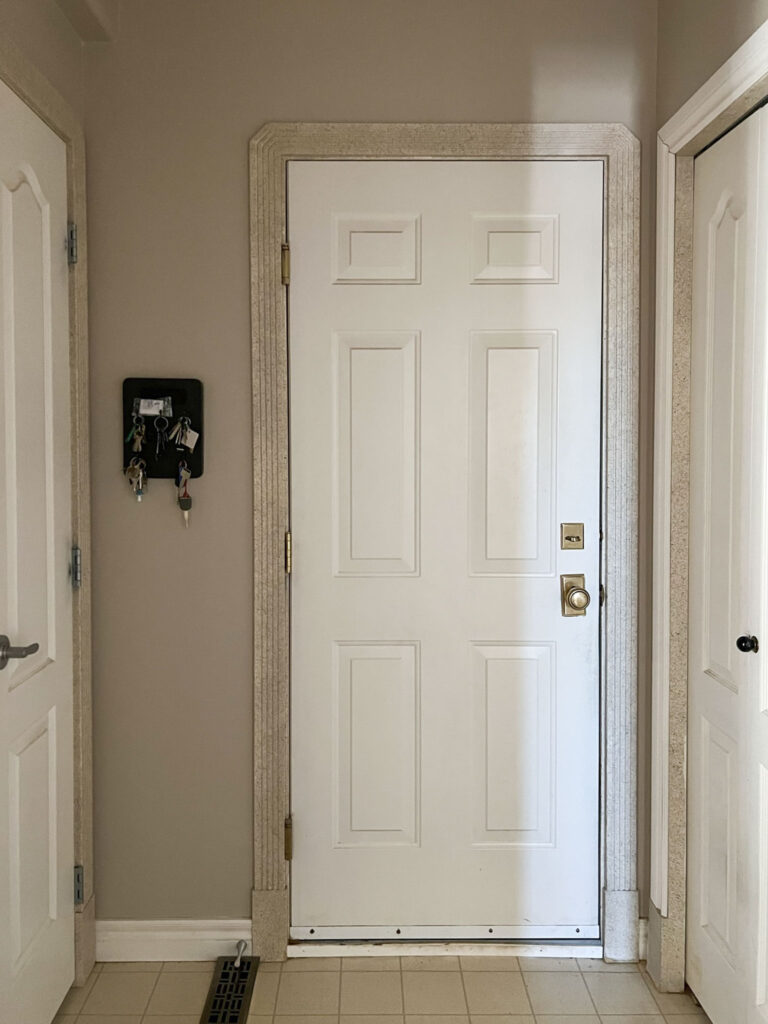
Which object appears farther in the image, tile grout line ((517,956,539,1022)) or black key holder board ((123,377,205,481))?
black key holder board ((123,377,205,481))

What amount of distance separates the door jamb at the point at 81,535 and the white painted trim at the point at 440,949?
22.1 inches

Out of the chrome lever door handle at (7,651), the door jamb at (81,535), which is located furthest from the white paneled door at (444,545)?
the chrome lever door handle at (7,651)

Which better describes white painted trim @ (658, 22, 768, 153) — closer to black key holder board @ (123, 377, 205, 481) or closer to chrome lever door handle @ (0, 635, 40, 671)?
black key holder board @ (123, 377, 205, 481)

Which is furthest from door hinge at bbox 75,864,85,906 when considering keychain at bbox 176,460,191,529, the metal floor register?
keychain at bbox 176,460,191,529

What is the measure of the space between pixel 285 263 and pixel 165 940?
182cm

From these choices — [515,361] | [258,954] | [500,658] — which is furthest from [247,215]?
[258,954]

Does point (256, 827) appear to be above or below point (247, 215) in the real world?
below

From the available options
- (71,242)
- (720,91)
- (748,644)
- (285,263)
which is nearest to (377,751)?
(748,644)

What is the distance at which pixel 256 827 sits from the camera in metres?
2.53

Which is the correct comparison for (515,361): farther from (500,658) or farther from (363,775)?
(363,775)

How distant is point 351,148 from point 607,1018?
2242 mm

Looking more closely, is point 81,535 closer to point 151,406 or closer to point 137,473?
point 137,473

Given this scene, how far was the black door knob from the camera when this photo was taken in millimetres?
1973

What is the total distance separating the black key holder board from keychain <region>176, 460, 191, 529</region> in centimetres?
1
